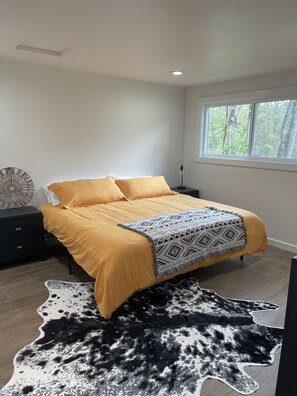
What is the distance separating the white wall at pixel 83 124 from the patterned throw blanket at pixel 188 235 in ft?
5.00

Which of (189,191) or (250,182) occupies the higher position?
(250,182)

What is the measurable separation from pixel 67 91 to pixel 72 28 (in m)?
1.61

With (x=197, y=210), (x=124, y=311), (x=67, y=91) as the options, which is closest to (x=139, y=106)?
(x=67, y=91)

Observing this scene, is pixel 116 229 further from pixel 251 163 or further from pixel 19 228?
pixel 251 163

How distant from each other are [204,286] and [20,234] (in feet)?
6.57

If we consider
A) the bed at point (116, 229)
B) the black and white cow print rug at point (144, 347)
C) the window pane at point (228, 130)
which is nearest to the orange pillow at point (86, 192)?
the bed at point (116, 229)

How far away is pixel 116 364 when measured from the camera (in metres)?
1.91

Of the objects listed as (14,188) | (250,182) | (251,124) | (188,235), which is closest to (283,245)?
(250,182)

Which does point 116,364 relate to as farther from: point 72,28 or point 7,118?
point 7,118

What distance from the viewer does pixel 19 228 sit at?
3234 millimetres

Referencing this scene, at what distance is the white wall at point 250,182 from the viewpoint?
3797 mm

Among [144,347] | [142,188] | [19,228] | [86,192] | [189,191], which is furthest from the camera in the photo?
[189,191]

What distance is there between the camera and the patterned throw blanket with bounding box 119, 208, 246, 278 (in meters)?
2.59

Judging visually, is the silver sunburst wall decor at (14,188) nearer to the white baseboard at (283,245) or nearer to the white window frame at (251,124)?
the white window frame at (251,124)
